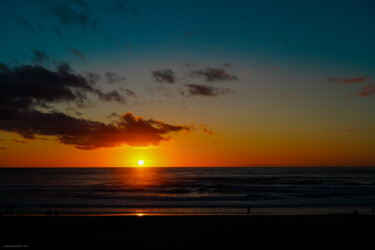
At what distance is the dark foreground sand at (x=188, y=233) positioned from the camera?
14836 mm

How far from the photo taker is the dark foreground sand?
48.7 feet

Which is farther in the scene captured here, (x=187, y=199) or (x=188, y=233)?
(x=187, y=199)

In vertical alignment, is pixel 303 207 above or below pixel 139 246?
below

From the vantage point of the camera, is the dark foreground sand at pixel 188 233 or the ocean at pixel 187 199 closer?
the dark foreground sand at pixel 188 233

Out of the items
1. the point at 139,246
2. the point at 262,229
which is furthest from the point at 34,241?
the point at 262,229

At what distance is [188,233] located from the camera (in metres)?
18.1

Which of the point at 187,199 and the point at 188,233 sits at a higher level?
the point at 188,233

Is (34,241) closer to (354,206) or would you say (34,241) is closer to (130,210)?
(130,210)

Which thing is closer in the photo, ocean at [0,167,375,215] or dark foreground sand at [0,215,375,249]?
dark foreground sand at [0,215,375,249]

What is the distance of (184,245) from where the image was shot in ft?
48.5

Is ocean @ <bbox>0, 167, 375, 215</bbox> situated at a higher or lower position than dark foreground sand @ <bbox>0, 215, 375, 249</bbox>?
lower

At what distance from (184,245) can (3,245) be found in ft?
30.2

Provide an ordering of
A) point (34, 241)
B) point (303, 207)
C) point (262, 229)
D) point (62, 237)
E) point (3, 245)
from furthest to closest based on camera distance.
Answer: point (303, 207) < point (262, 229) < point (62, 237) < point (34, 241) < point (3, 245)

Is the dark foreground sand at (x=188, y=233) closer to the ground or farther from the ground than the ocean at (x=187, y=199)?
farther from the ground
